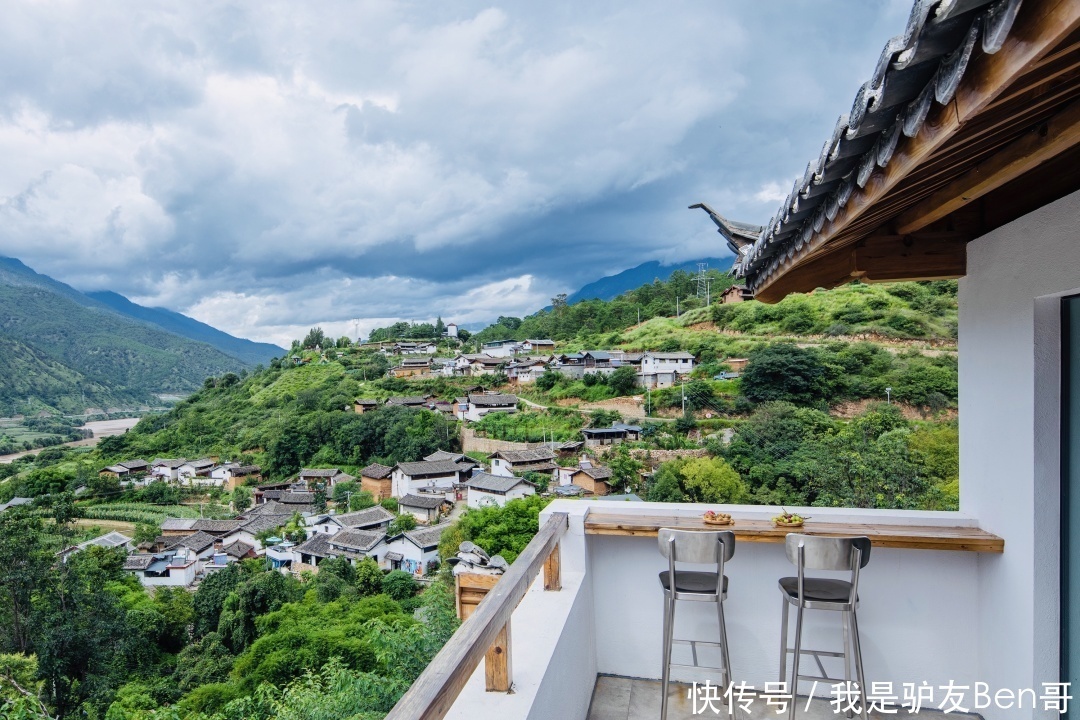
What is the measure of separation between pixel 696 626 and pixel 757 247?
5.23ft

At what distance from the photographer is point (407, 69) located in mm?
11305

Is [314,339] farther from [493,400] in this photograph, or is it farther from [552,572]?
[552,572]

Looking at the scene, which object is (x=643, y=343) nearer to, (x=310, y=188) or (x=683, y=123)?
(x=310, y=188)

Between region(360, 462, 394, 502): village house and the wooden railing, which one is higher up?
the wooden railing

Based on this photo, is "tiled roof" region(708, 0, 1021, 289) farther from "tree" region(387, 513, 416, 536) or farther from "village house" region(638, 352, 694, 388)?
"village house" region(638, 352, 694, 388)

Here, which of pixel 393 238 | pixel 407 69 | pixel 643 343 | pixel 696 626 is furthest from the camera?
pixel 393 238

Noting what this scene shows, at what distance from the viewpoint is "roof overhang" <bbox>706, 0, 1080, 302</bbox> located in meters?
0.56

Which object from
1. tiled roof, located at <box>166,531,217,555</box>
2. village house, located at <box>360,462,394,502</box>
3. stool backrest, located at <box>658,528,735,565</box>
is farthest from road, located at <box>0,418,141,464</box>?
stool backrest, located at <box>658,528,735,565</box>

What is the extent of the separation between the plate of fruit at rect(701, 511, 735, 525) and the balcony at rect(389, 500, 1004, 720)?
0.03 m

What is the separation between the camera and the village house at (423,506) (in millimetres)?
24719

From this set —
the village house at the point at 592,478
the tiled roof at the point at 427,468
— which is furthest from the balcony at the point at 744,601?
the tiled roof at the point at 427,468

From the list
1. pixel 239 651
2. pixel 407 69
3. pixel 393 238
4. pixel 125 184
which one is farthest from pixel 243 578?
pixel 125 184

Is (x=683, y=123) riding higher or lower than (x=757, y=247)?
higher

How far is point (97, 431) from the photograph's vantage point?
58.0 metres
